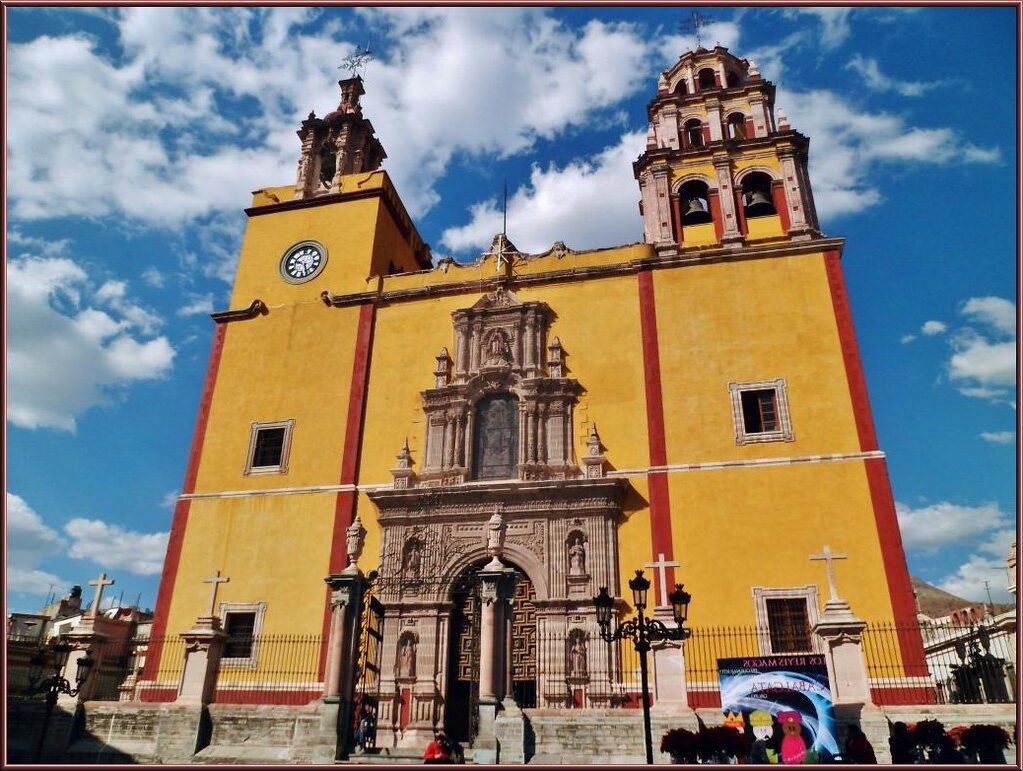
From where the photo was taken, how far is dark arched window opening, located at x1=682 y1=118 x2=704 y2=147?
73.9 feet

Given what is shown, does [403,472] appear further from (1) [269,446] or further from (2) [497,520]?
(1) [269,446]

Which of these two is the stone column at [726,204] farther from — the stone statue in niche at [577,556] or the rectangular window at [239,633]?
the rectangular window at [239,633]

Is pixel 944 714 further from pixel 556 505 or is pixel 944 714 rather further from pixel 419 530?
pixel 419 530

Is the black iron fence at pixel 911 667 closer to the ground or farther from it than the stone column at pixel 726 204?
closer to the ground

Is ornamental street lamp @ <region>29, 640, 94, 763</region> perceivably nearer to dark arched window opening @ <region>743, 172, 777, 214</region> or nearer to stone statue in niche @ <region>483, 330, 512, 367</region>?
stone statue in niche @ <region>483, 330, 512, 367</region>

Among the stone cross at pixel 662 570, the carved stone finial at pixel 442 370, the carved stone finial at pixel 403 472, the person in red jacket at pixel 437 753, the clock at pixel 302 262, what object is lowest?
the person in red jacket at pixel 437 753

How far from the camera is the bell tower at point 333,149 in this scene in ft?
81.6

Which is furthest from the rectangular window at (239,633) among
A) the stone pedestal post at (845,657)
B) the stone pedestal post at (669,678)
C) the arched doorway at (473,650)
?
the stone pedestal post at (845,657)

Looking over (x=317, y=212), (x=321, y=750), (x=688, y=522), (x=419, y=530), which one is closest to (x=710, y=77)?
(x=317, y=212)

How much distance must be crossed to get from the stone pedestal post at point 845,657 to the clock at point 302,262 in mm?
17086

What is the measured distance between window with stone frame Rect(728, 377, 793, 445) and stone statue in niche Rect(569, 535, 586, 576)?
4379 mm

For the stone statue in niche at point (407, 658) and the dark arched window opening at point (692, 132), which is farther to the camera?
the dark arched window opening at point (692, 132)

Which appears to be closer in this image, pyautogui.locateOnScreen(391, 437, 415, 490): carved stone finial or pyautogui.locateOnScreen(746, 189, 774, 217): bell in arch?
pyautogui.locateOnScreen(391, 437, 415, 490): carved stone finial

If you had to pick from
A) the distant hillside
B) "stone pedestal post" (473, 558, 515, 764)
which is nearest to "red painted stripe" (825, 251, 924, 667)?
"stone pedestal post" (473, 558, 515, 764)
